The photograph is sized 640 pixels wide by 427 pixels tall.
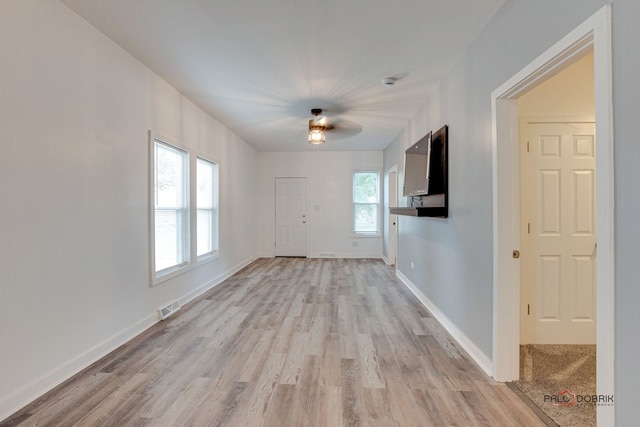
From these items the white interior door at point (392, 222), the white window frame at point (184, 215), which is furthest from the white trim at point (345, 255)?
the white window frame at point (184, 215)

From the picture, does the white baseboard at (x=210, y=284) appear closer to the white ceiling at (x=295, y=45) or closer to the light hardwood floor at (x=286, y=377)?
the light hardwood floor at (x=286, y=377)

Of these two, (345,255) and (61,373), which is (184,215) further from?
(345,255)

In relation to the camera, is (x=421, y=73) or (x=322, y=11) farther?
(x=421, y=73)

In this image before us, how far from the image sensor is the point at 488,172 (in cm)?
216

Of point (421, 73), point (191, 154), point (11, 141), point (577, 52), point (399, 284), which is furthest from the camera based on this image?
point (399, 284)

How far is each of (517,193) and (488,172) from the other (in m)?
0.25

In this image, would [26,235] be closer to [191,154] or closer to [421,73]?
[191,154]

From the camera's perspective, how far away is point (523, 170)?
2482 millimetres

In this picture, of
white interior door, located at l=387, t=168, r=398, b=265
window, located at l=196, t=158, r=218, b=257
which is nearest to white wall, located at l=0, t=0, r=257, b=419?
window, located at l=196, t=158, r=218, b=257

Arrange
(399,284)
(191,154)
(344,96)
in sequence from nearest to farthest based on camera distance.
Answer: (344,96) < (191,154) < (399,284)

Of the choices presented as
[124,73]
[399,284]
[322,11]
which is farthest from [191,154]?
[399,284]

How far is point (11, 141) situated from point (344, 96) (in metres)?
3.02

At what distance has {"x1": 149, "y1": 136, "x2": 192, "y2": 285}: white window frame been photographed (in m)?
3.02

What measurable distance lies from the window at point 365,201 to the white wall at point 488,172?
2984 millimetres
